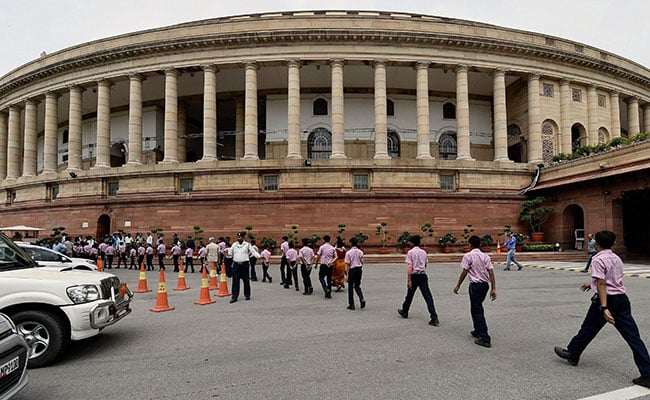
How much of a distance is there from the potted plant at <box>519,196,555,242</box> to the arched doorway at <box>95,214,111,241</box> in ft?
91.9

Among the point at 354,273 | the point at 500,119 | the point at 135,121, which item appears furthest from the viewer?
the point at 135,121

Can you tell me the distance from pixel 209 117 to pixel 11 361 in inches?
983

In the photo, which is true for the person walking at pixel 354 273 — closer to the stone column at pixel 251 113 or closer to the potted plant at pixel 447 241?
the potted plant at pixel 447 241

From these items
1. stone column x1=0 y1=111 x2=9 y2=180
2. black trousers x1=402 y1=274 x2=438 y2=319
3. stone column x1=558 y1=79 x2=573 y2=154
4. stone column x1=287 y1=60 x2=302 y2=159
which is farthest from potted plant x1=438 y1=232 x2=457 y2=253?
stone column x1=0 y1=111 x2=9 y2=180

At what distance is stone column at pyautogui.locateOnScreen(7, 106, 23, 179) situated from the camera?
34.2 meters

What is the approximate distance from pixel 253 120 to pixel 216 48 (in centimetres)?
576

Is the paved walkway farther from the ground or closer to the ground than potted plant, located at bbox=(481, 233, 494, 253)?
closer to the ground

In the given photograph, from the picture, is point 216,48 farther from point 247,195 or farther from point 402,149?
point 402,149

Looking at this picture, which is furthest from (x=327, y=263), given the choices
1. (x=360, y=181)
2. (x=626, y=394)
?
(x=360, y=181)

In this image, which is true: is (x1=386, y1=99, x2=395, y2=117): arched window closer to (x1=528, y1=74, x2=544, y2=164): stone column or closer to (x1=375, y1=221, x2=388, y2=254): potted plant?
(x1=528, y1=74, x2=544, y2=164): stone column

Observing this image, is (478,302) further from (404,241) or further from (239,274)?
(404,241)

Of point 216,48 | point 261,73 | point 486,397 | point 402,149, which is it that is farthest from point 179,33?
point 486,397

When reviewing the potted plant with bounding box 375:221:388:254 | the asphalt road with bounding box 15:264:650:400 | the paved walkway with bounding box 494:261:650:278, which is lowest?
the paved walkway with bounding box 494:261:650:278

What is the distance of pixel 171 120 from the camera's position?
27.1 meters
